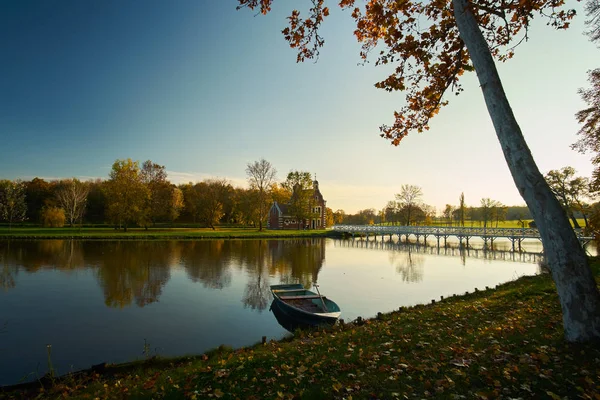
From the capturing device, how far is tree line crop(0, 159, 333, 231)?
49906 millimetres

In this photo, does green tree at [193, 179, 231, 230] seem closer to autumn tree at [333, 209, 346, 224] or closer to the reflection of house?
the reflection of house

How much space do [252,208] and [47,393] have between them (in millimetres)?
59164

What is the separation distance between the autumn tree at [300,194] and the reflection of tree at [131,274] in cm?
3655

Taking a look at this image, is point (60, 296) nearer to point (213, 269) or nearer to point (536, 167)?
point (213, 269)

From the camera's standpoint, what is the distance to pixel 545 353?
481 cm

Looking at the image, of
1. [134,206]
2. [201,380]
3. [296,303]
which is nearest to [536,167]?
[201,380]

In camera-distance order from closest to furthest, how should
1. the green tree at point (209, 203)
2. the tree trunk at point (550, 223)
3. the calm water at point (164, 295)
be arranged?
the tree trunk at point (550, 223) < the calm water at point (164, 295) < the green tree at point (209, 203)

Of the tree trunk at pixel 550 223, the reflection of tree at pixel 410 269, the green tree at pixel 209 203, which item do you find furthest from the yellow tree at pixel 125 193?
the tree trunk at pixel 550 223

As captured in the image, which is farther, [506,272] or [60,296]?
[506,272]

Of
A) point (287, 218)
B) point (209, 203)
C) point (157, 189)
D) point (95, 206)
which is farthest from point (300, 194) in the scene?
point (95, 206)

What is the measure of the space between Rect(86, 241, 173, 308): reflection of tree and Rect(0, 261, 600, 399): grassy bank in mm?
8177

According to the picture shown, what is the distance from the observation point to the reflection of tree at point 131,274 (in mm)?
15038

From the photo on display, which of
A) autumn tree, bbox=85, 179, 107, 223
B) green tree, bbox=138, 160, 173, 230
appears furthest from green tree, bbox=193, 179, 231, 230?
autumn tree, bbox=85, 179, 107, 223

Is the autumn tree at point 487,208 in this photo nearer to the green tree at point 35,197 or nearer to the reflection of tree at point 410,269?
the reflection of tree at point 410,269
